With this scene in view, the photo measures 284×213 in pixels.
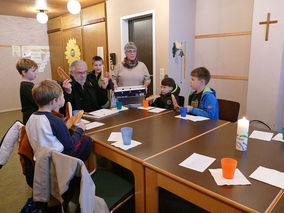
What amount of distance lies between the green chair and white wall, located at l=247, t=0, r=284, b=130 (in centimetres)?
242

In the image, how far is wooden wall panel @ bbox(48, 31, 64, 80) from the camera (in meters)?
6.18

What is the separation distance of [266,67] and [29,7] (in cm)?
500

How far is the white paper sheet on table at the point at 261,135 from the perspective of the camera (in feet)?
5.23

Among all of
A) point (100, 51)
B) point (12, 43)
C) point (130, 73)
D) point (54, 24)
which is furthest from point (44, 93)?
point (12, 43)

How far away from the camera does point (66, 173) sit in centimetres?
111

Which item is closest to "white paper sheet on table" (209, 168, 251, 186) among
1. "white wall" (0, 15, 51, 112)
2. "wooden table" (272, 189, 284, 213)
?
"wooden table" (272, 189, 284, 213)

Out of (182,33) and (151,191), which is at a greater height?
(182,33)

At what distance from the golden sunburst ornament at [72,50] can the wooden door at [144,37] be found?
192cm

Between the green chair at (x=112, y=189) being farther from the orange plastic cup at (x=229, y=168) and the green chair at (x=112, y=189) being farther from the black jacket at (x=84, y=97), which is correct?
the black jacket at (x=84, y=97)

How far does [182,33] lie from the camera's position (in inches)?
144

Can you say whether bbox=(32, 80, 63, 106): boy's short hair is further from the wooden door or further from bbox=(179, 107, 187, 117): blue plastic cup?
the wooden door

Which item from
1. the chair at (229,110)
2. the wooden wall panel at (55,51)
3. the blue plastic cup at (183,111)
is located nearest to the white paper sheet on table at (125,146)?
the blue plastic cup at (183,111)

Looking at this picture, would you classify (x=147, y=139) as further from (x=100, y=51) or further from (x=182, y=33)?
(x=100, y=51)

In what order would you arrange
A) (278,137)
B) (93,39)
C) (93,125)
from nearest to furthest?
(278,137), (93,125), (93,39)
